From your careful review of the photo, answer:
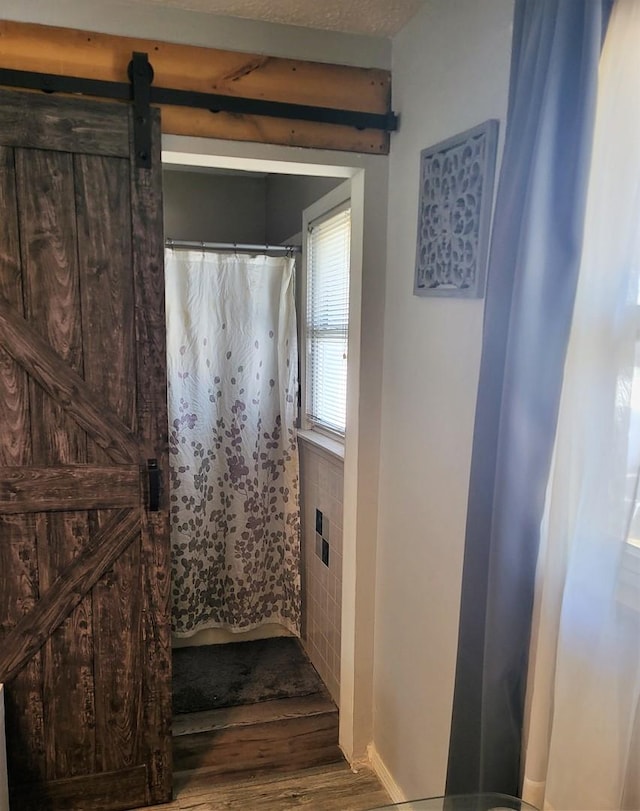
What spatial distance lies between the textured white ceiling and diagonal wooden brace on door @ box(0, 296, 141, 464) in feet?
3.30

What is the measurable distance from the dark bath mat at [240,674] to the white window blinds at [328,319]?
43.6 inches

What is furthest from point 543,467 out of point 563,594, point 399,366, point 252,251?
point 252,251

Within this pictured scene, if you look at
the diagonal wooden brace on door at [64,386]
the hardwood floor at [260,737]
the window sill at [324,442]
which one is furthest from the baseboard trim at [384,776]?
the diagonal wooden brace on door at [64,386]

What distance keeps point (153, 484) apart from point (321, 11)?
150cm

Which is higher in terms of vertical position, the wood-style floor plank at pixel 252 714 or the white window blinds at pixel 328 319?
the white window blinds at pixel 328 319

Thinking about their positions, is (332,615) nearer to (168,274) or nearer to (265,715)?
(265,715)

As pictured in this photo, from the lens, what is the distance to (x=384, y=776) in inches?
84.0

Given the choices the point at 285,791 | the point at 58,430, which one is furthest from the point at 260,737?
the point at 58,430

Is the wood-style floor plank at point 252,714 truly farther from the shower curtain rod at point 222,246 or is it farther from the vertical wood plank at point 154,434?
the shower curtain rod at point 222,246

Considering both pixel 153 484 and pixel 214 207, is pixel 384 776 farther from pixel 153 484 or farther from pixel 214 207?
pixel 214 207

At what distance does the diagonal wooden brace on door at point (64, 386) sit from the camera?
176 cm

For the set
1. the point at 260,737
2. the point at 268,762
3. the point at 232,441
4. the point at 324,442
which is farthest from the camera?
the point at 232,441

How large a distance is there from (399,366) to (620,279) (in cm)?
98

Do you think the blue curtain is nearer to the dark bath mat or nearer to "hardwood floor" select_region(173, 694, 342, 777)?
"hardwood floor" select_region(173, 694, 342, 777)
